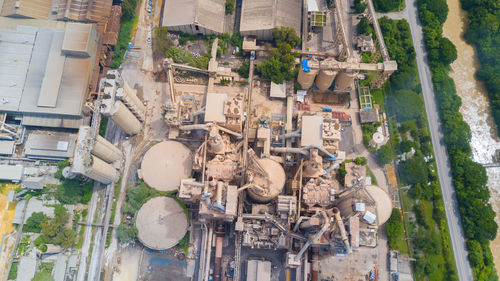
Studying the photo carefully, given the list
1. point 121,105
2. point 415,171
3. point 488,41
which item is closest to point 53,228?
point 121,105

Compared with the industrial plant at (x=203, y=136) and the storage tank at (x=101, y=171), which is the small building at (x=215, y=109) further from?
the storage tank at (x=101, y=171)

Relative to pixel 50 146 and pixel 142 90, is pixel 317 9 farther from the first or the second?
pixel 50 146

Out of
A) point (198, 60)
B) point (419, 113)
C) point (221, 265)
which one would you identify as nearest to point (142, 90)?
point (198, 60)

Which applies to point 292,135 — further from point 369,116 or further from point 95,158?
point 95,158

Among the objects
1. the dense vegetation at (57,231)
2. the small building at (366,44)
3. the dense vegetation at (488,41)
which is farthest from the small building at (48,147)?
the dense vegetation at (488,41)

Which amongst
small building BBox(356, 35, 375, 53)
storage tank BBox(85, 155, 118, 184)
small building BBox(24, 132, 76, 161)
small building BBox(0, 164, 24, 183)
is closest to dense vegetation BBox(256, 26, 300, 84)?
small building BBox(356, 35, 375, 53)

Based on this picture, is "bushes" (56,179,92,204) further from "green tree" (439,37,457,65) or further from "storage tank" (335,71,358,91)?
"green tree" (439,37,457,65)
